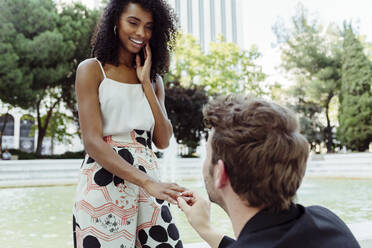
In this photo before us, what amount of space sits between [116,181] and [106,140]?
18cm

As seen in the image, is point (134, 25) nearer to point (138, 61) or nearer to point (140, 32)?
point (140, 32)

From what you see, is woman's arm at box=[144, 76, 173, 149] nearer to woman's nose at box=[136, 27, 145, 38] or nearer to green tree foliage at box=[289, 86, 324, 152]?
woman's nose at box=[136, 27, 145, 38]

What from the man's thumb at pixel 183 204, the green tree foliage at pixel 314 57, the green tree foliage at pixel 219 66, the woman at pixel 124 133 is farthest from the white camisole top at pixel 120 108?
the green tree foliage at pixel 314 57

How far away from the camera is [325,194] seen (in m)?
8.73

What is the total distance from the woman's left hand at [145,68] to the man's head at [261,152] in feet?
2.22

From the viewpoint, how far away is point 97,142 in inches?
55.6

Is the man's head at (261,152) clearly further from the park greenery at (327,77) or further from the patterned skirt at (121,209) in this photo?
the park greenery at (327,77)

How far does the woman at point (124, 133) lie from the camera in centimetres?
138

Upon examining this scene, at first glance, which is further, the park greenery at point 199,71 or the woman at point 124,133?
the park greenery at point 199,71

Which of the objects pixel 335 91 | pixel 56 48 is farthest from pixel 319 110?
pixel 56 48

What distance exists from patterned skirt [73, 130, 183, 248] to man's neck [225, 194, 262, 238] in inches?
20.6

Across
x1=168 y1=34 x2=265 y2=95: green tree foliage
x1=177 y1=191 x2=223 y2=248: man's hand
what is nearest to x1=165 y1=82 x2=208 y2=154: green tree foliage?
x1=168 y1=34 x2=265 y2=95: green tree foliage

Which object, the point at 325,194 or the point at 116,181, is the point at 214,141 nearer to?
the point at 116,181

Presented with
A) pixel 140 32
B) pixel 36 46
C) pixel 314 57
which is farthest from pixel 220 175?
pixel 314 57
